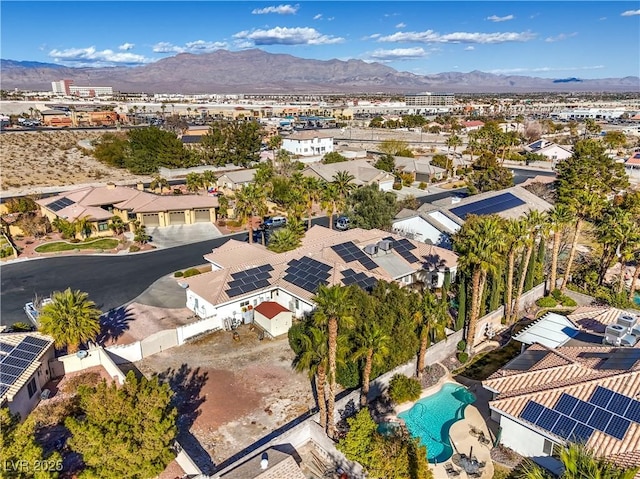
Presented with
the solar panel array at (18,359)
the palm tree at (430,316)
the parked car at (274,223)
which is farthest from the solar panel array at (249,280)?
the parked car at (274,223)

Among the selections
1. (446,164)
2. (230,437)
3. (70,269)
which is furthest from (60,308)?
(446,164)

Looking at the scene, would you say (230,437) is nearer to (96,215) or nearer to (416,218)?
(416,218)

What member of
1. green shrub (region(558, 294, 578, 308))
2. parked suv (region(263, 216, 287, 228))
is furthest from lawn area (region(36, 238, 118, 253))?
green shrub (region(558, 294, 578, 308))

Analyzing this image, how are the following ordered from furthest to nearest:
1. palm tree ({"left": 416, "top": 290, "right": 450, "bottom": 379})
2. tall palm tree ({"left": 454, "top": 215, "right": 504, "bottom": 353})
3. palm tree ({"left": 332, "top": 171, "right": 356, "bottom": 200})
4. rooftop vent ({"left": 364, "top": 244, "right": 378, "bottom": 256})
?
1. palm tree ({"left": 332, "top": 171, "right": 356, "bottom": 200})
2. rooftop vent ({"left": 364, "top": 244, "right": 378, "bottom": 256})
3. tall palm tree ({"left": 454, "top": 215, "right": 504, "bottom": 353})
4. palm tree ({"left": 416, "top": 290, "right": 450, "bottom": 379})

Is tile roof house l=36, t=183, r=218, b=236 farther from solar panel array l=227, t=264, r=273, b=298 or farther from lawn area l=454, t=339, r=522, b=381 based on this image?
lawn area l=454, t=339, r=522, b=381

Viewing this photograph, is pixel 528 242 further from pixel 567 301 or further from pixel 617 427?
pixel 617 427

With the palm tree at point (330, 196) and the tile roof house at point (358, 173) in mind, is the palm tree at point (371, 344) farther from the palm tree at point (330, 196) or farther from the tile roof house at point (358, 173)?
the tile roof house at point (358, 173)

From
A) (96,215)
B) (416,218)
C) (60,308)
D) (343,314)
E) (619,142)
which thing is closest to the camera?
(343,314)
